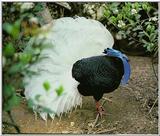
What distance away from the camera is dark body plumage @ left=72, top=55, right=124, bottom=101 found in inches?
111

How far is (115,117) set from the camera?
2926mm

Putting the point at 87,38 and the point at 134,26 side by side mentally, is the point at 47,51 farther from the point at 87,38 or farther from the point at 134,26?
the point at 134,26

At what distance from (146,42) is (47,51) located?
0.64 metres

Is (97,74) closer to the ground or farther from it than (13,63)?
closer to the ground

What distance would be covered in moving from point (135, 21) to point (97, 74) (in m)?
0.54

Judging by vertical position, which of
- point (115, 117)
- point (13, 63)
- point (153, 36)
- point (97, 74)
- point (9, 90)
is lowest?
point (115, 117)

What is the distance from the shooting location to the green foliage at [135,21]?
9.96ft

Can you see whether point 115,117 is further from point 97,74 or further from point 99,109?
point 97,74

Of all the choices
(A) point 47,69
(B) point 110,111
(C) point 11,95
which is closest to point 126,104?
(B) point 110,111

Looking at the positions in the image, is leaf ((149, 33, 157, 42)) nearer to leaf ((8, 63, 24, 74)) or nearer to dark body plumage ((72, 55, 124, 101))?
dark body plumage ((72, 55, 124, 101))

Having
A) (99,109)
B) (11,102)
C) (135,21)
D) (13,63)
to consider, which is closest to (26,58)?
(13,63)

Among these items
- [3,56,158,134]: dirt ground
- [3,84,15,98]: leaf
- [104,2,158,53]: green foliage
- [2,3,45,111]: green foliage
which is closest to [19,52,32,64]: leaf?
[2,3,45,111]: green foliage

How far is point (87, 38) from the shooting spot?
2.95 meters

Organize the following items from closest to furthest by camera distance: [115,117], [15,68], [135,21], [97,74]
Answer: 1. [15,68]
2. [97,74]
3. [115,117]
4. [135,21]
